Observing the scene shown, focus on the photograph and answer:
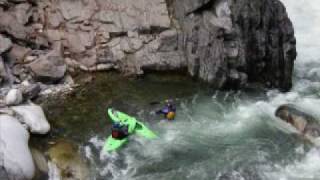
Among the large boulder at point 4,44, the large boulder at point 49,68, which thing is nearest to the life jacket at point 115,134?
the large boulder at point 49,68

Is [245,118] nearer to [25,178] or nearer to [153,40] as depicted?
[153,40]

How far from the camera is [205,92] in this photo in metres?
16.8

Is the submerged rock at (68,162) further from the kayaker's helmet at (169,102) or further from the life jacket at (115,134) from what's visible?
the kayaker's helmet at (169,102)

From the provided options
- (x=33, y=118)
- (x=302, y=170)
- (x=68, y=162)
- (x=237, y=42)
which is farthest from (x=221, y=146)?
(x=33, y=118)

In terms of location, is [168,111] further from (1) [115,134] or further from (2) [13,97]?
(2) [13,97]

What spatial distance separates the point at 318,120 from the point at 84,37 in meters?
7.70

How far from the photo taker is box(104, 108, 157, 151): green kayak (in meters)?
14.0

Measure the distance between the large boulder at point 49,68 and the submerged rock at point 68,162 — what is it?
9.91 ft

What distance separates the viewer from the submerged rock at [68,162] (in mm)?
12734

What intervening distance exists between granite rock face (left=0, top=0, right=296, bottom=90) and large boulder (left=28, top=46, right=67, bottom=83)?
4 centimetres

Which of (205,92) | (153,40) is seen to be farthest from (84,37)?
(205,92)

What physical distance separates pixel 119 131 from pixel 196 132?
2173 mm

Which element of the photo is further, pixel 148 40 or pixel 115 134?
pixel 148 40

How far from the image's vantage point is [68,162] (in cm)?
1309
